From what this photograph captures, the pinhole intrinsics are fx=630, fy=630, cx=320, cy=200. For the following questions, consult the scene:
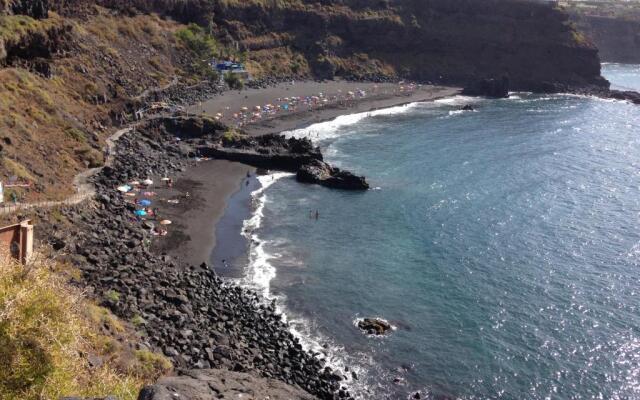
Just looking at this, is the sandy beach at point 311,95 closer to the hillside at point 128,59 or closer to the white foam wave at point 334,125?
the white foam wave at point 334,125

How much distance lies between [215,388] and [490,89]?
166 meters

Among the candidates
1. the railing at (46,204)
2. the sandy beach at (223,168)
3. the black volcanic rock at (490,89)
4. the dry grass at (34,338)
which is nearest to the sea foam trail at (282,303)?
the sandy beach at (223,168)

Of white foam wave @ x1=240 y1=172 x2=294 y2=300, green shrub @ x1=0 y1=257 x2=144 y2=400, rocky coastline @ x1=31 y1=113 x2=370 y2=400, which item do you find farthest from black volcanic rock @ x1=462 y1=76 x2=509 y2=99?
green shrub @ x1=0 y1=257 x2=144 y2=400

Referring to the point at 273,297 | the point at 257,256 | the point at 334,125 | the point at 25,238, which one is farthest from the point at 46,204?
the point at 334,125

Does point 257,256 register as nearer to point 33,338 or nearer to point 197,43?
point 33,338

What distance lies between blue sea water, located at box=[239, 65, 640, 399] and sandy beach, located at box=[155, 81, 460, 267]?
218 inches

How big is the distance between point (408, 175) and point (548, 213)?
24.8 m

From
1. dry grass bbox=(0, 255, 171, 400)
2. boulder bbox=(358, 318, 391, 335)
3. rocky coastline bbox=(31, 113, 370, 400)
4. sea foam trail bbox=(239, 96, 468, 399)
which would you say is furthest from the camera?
boulder bbox=(358, 318, 391, 335)

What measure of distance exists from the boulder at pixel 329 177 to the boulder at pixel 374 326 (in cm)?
4062

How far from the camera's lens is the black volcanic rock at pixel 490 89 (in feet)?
595

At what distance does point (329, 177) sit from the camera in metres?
98.4

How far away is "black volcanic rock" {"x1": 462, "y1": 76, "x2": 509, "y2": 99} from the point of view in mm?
181375

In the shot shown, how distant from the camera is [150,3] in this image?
150125 millimetres

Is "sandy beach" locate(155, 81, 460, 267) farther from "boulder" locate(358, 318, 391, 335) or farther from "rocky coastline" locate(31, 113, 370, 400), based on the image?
"boulder" locate(358, 318, 391, 335)
